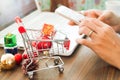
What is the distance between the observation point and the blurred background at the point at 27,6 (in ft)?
3.68

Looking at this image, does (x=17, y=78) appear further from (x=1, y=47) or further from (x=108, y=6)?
(x=108, y=6)

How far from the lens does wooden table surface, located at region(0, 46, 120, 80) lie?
2.18ft

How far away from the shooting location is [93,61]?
2.46ft

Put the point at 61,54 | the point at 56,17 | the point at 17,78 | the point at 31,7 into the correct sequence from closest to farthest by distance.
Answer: the point at 17,78 < the point at 61,54 < the point at 56,17 < the point at 31,7

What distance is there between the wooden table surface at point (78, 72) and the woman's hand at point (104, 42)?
3 cm

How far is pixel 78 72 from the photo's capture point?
0.69 metres

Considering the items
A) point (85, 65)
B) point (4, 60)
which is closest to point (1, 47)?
point (4, 60)

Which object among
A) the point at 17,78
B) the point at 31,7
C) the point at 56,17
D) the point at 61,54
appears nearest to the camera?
the point at 17,78

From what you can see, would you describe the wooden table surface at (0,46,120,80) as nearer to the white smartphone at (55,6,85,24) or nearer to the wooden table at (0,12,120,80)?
the wooden table at (0,12,120,80)

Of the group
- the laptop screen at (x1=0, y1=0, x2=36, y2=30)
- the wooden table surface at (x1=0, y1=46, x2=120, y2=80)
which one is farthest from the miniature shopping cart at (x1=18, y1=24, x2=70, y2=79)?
the laptop screen at (x1=0, y1=0, x2=36, y2=30)

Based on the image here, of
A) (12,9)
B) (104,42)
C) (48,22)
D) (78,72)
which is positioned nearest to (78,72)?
(78,72)

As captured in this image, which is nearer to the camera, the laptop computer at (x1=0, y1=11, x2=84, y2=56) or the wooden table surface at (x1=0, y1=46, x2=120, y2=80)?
the wooden table surface at (x1=0, y1=46, x2=120, y2=80)

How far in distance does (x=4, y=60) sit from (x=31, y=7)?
2.24 feet

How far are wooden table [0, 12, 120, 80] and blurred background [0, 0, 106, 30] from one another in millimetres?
432
